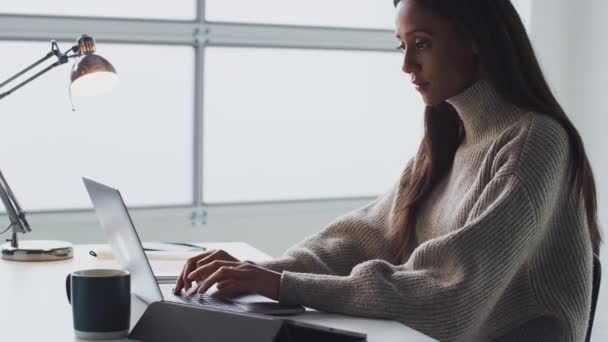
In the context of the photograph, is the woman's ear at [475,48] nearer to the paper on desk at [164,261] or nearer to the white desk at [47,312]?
the white desk at [47,312]

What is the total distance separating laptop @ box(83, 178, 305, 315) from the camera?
1343mm

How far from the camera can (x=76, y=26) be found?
3.47 metres

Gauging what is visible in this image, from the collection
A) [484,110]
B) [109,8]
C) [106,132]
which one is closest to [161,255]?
[484,110]

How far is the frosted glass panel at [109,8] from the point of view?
343cm

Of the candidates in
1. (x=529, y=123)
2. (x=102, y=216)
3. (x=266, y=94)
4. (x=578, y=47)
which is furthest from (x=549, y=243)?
(x=578, y=47)

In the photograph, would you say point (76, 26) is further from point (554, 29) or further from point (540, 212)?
point (540, 212)

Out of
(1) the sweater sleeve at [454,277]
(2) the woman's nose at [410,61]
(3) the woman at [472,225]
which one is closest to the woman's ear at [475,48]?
(3) the woman at [472,225]

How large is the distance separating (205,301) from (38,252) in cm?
83

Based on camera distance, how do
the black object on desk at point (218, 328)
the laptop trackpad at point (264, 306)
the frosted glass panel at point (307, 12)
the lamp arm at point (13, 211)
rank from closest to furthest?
the black object on desk at point (218, 328) < the laptop trackpad at point (264, 306) < the lamp arm at point (13, 211) < the frosted glass panel at point (307, 12)

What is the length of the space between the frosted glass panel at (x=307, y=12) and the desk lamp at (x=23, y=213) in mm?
1449

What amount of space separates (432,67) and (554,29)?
2512 millimetres

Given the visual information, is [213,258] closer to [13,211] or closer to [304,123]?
[13,211]

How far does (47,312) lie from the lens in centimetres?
149

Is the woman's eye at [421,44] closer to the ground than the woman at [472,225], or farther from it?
farther from it
